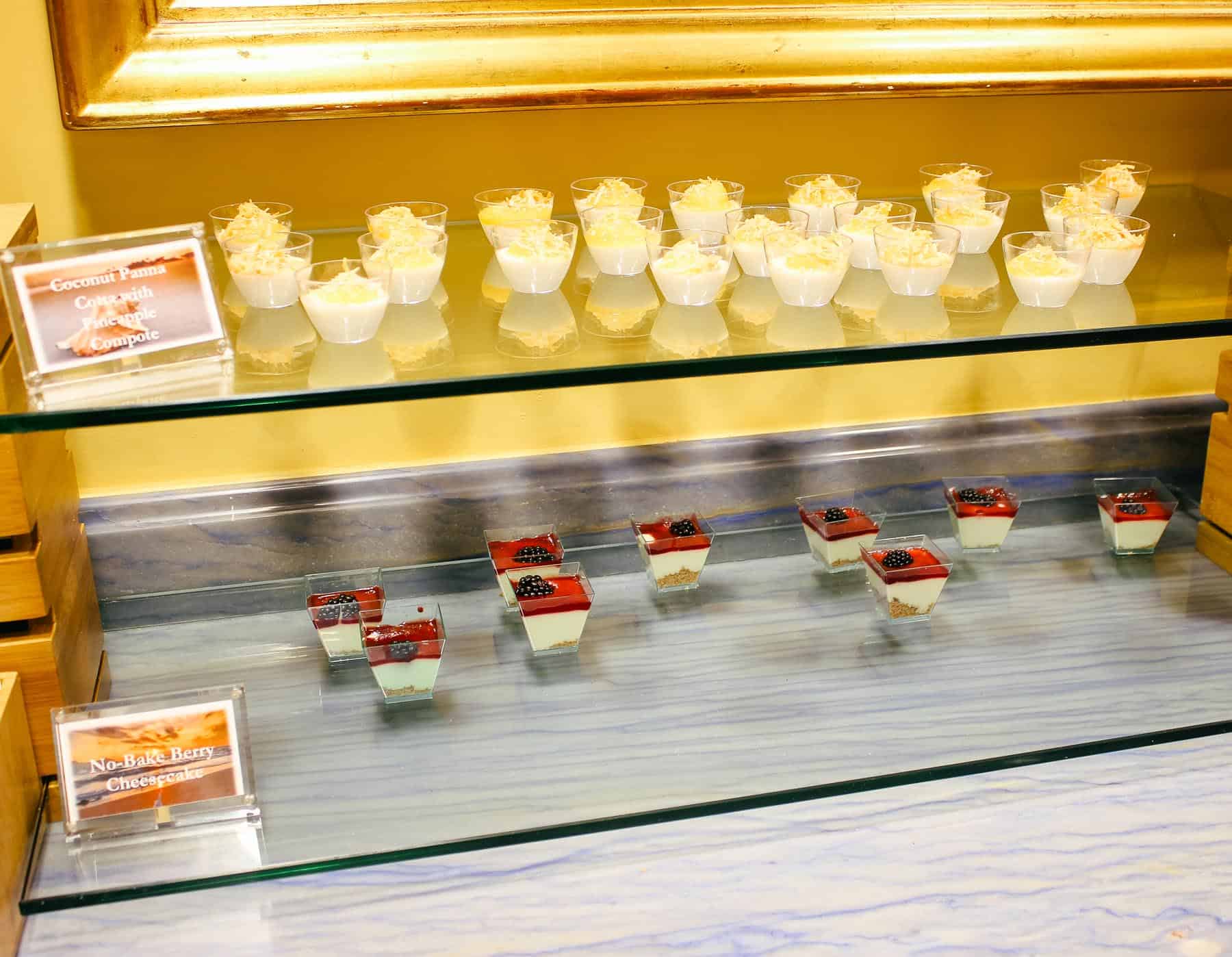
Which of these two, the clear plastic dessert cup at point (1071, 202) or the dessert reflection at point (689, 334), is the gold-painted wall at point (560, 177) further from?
the dessert reflection at point (689, 334)

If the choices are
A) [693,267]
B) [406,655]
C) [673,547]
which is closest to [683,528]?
[673,547]

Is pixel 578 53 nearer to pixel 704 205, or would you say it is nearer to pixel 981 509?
pixel 704 205

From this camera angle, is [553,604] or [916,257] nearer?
[916,257]

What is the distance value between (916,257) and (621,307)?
0.30 meters

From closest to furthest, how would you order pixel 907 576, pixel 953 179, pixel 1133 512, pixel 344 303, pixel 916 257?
1. pixel 344 303
2. pixel 916 257
3. pixel 953 179
4. pixel 907 576
5. pixel 1133 512

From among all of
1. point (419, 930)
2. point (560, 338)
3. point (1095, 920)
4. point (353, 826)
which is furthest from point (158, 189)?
point (1095, 920)

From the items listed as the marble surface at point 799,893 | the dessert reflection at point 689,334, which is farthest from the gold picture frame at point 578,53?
the marble surface at point 799,893

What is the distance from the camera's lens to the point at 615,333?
3.83 ft

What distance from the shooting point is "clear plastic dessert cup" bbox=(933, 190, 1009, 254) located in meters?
1.37

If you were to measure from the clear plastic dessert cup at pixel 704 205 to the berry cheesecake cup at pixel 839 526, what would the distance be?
49 cm

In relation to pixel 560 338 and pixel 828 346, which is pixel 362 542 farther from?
pixel 828 346

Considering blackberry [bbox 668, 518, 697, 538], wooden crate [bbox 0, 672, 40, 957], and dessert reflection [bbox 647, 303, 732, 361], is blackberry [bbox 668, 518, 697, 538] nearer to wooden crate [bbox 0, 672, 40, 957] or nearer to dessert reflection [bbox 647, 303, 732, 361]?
dessert reflection [bbox 647, 303, 732, 361]

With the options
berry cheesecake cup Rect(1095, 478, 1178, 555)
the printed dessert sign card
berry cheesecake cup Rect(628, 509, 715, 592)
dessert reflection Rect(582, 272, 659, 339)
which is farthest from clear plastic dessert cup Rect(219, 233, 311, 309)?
berry cheesecake cup Rect(1095, 478, 1178, 555)

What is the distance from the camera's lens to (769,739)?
142cm
